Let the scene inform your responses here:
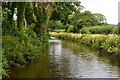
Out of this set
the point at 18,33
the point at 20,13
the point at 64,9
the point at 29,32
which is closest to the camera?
the point at 18,33

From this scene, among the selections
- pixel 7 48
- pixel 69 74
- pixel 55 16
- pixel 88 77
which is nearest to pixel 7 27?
pixel 7 48

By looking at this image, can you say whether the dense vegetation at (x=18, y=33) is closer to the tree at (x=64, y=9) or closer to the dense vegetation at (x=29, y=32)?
the dense vegetation at (x=29, y=32)

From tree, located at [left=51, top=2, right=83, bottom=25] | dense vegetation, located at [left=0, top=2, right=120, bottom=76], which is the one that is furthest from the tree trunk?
tree, located at [left=51, top=2, right=83, bottom=25]

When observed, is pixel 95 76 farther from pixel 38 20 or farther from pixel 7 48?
pixel 38 20

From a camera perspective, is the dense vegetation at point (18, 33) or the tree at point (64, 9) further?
the tree at point (64, 9)

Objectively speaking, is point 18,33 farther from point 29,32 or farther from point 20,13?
point 29,32

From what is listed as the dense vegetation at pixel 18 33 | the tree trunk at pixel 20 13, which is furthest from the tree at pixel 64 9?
the tree trunk at pixel 20 13

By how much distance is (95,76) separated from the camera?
310 inches

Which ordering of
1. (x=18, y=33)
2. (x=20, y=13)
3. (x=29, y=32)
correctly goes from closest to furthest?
(x=18, y=33) < (x=20, y=13) < (x=29, y=32)

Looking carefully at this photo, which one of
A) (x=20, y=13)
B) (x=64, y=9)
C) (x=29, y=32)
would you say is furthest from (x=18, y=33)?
(x=64, y=9)

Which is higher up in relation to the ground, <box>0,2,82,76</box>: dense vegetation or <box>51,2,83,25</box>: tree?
<box>51,2,83,25</box>: tree

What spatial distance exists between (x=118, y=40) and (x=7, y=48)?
321 inches

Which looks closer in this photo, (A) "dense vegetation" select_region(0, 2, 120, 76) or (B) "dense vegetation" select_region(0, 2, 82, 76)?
(B) "dense vegetation" select_region(0, 2, 82, 76)

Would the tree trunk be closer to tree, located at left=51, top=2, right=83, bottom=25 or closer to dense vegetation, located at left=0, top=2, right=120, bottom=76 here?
dense vegetation, located at left=0, top=2, right=120, bottom=76
